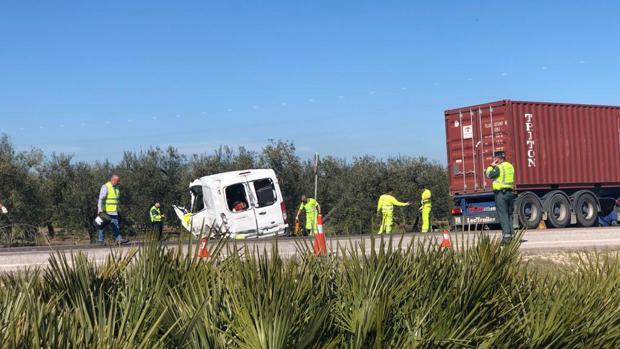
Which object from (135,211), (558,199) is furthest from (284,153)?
(558,199)

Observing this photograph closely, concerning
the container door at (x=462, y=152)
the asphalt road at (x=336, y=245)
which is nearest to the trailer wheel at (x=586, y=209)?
the container door at (x=462, y=152)

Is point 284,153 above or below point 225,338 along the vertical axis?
above

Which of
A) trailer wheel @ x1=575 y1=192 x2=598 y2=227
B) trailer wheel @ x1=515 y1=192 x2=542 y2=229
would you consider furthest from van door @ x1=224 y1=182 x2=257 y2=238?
trailer wheel @ x1=575 y1=192 x2=598 y2=227

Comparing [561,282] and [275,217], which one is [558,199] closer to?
[275,217]

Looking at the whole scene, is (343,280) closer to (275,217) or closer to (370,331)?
(370,331)

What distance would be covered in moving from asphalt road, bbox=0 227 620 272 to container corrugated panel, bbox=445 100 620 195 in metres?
3.80

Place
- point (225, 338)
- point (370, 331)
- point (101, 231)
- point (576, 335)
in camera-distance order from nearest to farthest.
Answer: point (225, 338) → point (370, 331) → point (576, 335) → point (101, 231)

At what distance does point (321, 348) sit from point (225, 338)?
0.45 m

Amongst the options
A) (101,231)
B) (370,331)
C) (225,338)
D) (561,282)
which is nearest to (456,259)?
(561,282)

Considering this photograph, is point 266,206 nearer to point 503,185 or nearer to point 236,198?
point 236,198

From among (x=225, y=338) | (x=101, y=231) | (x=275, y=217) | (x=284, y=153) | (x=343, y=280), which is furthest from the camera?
(x=284, y=153)

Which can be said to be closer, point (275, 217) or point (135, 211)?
point (275, 217)

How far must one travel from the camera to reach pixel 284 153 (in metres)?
41.7

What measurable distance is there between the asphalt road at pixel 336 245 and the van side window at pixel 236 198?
4.32 m
